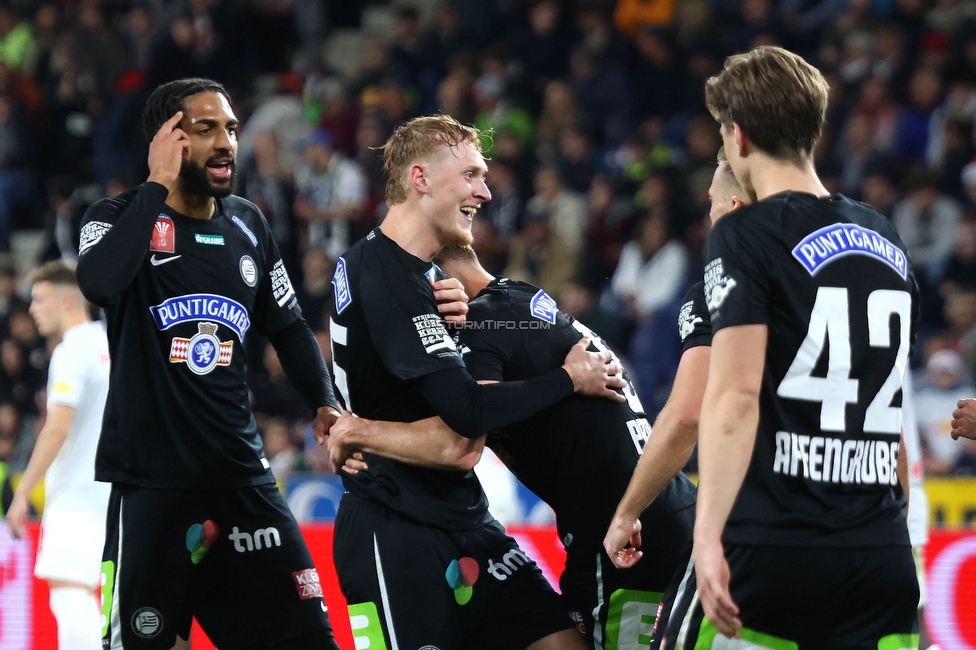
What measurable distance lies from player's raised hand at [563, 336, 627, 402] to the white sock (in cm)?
374

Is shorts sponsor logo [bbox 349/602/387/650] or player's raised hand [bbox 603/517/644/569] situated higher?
player's raised hand [bbox 603/517/644/569]

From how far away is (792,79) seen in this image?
330 centimetres

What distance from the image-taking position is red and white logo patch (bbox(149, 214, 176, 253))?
4941mm

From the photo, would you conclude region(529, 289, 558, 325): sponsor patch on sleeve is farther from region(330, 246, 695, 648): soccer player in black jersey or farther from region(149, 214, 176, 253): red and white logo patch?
region(149, 214, 176, 253): red and white logo patch

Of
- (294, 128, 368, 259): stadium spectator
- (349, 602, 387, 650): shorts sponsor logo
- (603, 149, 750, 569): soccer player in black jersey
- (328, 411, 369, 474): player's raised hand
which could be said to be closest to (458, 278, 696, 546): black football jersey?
(603, 149, 750, 569): soccer player in black jersey

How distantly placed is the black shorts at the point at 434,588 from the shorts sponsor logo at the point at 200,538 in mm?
681

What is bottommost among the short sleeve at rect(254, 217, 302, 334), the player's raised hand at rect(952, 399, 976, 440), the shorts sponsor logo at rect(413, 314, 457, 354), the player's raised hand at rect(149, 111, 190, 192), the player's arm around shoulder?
the player's raised hand at rect(952, 399, 976, 440)

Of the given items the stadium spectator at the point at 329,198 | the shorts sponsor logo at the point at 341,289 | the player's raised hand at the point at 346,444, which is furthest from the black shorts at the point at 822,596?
the stadium spectator at the point at 329,198

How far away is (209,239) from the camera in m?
5.06

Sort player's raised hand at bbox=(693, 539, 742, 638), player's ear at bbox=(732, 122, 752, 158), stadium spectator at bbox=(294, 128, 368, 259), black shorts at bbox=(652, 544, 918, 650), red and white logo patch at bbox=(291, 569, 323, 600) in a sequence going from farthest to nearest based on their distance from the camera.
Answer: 1. stadium spectator at bbox=(294, 128, 368, 259)
2. red and white logo patch at bbox=(291, 569, 323, 600)
3. player's ear at bbox=(732, 122, 752, 158)
4. black shorts at bbox=(652, 544, 918, 650)
5. player's raised hand at bbox=(693, 539, 742, 638)

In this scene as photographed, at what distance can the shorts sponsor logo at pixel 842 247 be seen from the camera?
3268 millimetres

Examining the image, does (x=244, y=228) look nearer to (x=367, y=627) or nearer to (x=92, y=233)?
(x=92, y=233)

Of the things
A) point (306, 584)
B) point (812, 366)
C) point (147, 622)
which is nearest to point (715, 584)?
point (812, 366)

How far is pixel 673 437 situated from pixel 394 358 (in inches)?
40.3
